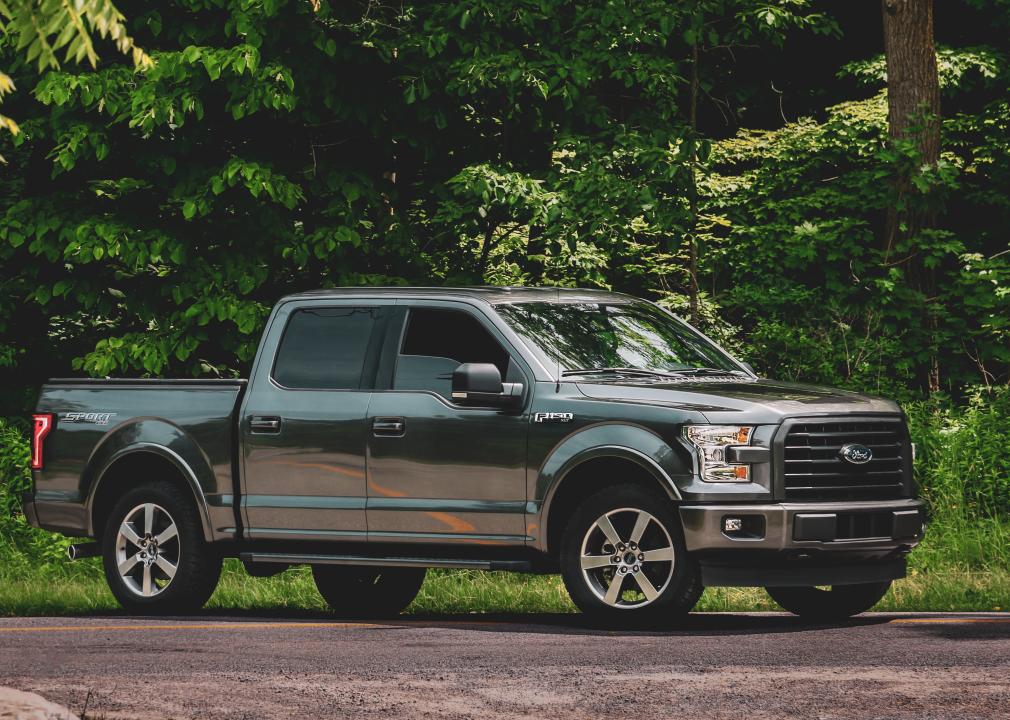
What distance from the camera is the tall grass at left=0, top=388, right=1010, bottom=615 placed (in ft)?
40.2

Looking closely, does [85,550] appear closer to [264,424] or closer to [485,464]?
[264,424]

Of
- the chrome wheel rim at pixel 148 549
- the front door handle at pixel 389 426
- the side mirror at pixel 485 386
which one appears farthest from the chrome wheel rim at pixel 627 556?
the chrome wheel rim at pixel 148 549

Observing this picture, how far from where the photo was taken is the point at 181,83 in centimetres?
1595

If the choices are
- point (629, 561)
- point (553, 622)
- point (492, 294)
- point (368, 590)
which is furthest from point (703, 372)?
point (368, 590)

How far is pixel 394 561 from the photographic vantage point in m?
10.7

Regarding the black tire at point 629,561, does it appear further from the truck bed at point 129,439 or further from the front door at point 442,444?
the truck bed at point 129,439

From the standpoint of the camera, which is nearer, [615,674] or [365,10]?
[615,674]

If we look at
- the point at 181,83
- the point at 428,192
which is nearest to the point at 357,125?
the point at 428,192

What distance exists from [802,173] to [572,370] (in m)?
10.1

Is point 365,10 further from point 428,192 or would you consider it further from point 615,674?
point 615,674

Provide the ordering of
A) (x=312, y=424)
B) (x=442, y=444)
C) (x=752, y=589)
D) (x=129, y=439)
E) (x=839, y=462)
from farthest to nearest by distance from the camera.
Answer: (x=752, y=589)
(x=129, y=439)
(x=312, y=424)
(x=442, y=444)
(x=839, y=462)

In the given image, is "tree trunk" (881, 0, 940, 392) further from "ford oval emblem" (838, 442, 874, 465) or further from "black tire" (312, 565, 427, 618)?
"ford oval emblem" (838, 442, 874, 465)

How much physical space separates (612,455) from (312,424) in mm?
2204

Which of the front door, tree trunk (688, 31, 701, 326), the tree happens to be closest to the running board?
the front door
